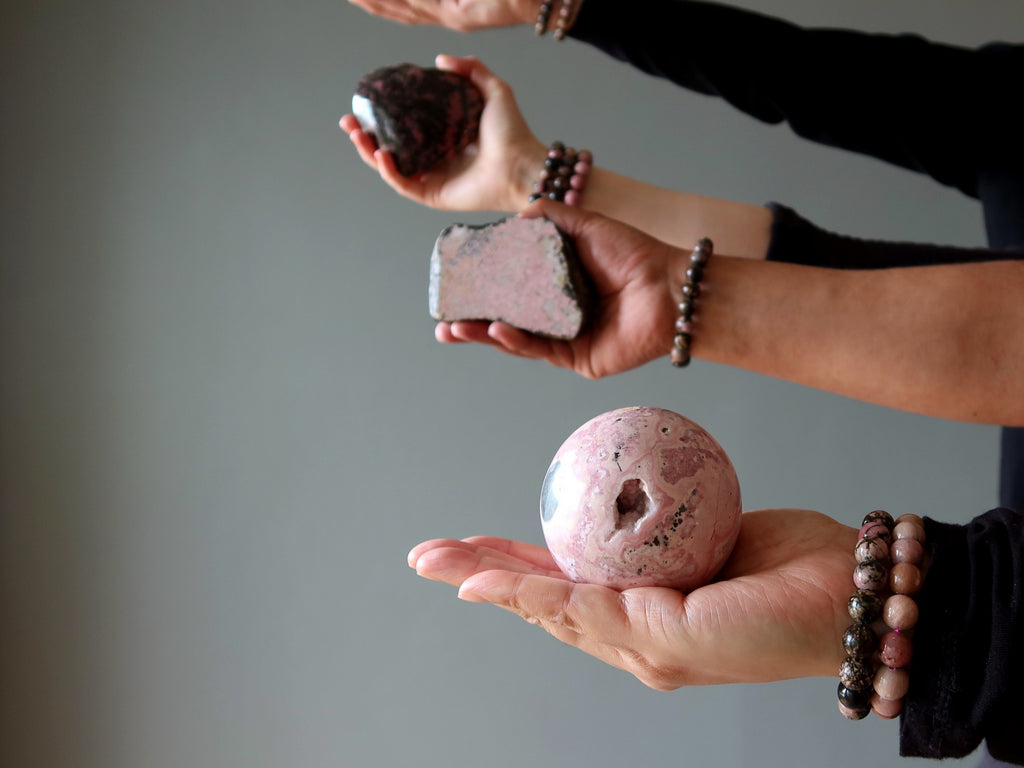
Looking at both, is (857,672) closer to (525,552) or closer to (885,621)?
(885,621)

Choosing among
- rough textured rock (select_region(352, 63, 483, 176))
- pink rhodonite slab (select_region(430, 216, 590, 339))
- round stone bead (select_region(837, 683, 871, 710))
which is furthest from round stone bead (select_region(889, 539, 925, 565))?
rough textured rock (select_region(352, 63, 483, 176))

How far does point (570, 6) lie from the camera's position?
4.78 feet

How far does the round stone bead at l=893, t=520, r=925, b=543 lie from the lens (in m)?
0.79

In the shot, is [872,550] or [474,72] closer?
[872,550]

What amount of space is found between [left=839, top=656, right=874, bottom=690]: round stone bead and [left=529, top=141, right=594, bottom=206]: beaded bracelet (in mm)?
897

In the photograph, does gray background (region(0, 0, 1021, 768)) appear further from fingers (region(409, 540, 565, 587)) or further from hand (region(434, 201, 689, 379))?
fingers (region(409, 540, 565, 587))

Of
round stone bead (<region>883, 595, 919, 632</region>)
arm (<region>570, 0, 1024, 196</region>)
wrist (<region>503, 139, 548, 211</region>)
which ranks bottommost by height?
round stone bead (<region>883, 595, 919, 632</region>)

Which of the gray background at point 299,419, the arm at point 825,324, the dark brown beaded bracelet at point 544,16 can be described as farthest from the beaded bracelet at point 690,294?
the gray background at point 299,419

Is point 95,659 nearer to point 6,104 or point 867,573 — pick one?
point 6,104

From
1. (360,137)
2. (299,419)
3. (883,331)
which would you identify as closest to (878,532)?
(883,331)

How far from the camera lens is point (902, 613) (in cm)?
75

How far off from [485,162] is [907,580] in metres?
1.00

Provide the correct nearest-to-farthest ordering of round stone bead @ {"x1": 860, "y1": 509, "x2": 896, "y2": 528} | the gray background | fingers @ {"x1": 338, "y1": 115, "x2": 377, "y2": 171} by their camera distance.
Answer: round stone bead @ {"x1": 860, "y1": 509, "x2": 896, "y2": 528} < fingers @ {"x1": 338, "y1": 115, "x2": 377, "y2": 171} < the gray background

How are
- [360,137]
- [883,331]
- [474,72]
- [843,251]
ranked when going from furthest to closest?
[474,72], [360,137], [843,251], [883,331]
